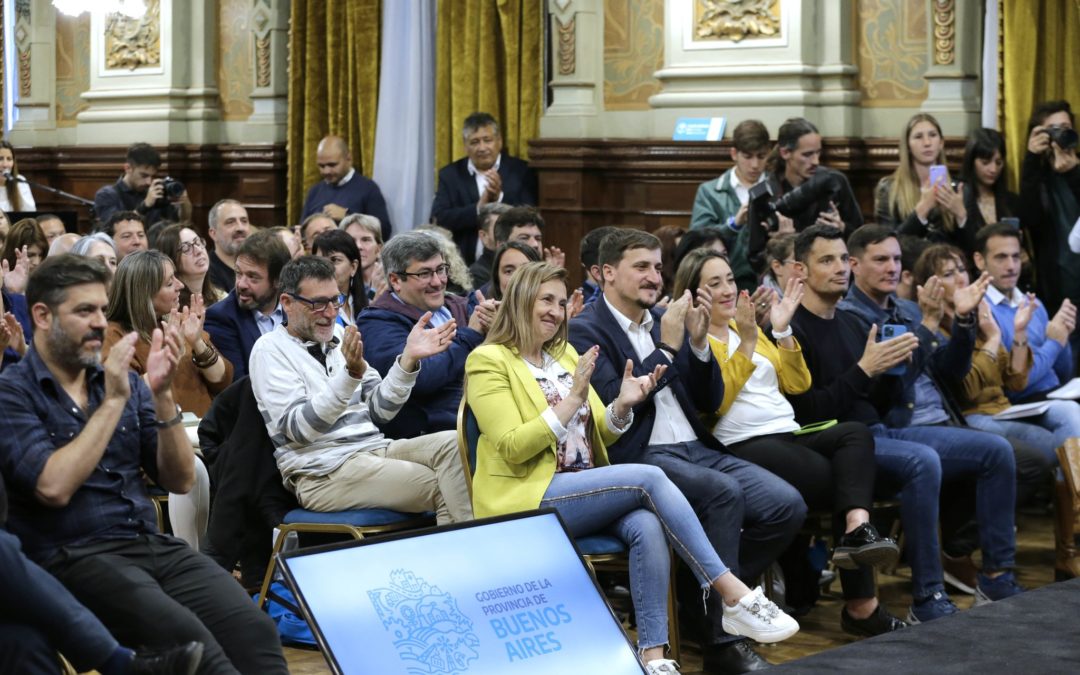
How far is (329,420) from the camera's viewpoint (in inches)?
170

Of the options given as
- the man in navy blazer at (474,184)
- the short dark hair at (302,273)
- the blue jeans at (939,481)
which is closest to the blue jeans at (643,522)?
the short dark hair at (302,273)

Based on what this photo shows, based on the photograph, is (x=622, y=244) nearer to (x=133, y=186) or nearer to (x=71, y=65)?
(x=133, y=186)

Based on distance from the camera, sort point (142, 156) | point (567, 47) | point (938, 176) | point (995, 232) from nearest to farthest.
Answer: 1. point (995, 232)
2. point (938, 176)
3. point (567, 47)
4. point (142, 156)

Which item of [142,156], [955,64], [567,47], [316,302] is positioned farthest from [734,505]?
[142,156]

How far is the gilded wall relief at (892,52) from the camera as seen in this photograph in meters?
7.29

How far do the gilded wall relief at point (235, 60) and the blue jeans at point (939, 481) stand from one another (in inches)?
210

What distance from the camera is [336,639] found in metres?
2.96

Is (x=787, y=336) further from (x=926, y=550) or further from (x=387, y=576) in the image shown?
(x=387, y=576)

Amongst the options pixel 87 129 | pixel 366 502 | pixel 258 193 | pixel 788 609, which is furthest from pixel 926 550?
pixel 87 129

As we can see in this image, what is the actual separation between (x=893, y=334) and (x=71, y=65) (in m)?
6.72

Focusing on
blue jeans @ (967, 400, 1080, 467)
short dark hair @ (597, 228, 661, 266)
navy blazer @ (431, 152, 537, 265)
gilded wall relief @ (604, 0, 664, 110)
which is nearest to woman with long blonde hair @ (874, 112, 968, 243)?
blue jeans @ (967, 400, 1080, 467)

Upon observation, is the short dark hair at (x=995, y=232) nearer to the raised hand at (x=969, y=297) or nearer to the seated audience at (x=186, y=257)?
the raised hand at (x=969, y=297)

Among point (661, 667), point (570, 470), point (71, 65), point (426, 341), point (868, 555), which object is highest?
point (71, 65)

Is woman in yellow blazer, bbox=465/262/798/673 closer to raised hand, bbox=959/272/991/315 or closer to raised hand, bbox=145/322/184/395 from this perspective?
raised hand, bbox=145/322/184/395
